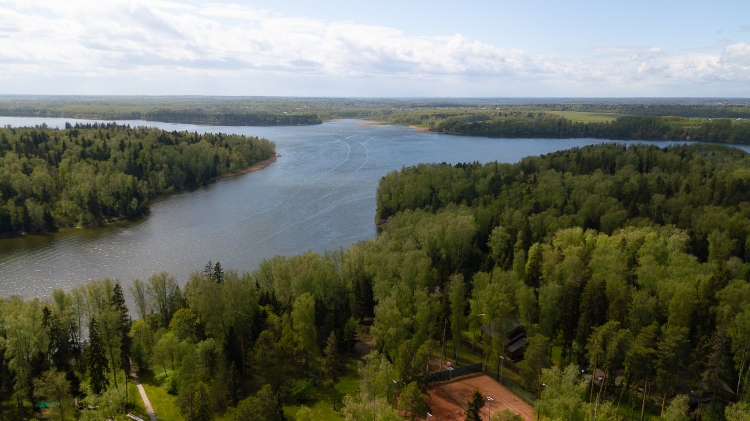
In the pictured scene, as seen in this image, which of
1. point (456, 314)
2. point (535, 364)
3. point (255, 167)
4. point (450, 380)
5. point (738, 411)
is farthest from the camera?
point (255, 167)

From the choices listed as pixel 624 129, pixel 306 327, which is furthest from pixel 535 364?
pixel 624 129

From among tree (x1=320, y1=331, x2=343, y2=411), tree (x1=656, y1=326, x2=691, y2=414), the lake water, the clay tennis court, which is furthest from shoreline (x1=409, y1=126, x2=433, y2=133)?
tree (x1=656, y1=326, x2=691, y2=414)

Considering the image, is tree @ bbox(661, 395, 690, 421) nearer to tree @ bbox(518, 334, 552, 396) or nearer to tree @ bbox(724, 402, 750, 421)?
tree @ bbox(724, 402, 750, 421)

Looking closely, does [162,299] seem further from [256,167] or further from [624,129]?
[624,129]

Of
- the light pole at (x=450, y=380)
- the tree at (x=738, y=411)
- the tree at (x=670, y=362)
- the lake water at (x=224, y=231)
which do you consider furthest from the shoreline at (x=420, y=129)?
the tree at (x=738, y=411)

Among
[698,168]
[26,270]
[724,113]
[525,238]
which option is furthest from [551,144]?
[26,270]

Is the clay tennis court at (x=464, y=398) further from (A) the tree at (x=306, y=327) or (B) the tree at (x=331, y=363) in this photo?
(A) the tree at (x=306, y=327)
